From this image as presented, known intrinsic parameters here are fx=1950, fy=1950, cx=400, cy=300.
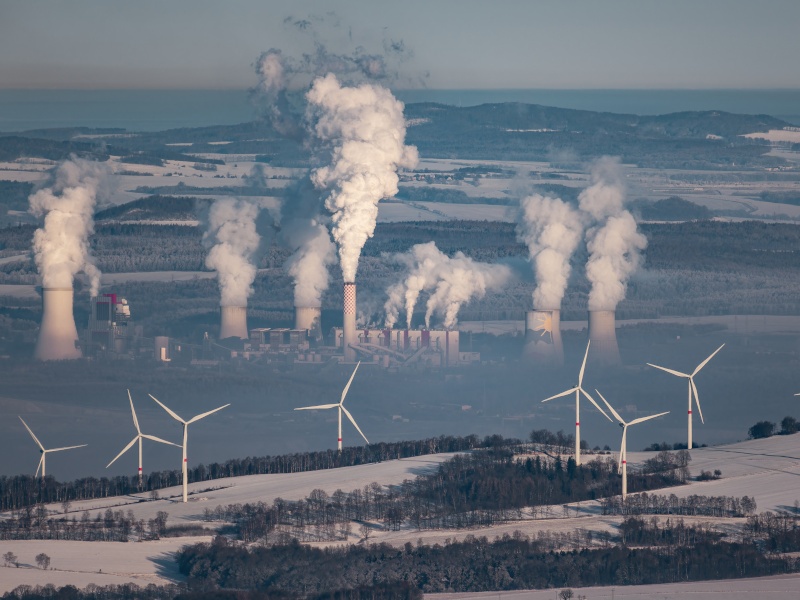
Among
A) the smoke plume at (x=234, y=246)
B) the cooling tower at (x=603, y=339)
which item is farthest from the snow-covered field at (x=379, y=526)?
the smoke plume at (x=234, y=246)

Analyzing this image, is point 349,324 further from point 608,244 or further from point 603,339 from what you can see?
point 608,244

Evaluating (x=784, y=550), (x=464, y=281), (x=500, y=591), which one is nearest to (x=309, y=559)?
(x=500, y=591)

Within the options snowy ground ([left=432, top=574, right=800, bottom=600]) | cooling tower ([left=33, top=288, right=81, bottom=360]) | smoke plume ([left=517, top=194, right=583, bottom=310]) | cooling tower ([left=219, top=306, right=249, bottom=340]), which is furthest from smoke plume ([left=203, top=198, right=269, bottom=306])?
snowy ground ([left=432, top=574, right=800, bottom=600])

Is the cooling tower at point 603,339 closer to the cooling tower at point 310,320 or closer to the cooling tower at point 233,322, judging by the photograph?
the cooling tower at point 310,320

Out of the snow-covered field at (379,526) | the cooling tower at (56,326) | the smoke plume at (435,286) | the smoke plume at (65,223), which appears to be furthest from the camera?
the smoke plume at (435,286)

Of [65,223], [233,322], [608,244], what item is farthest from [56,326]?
[608,244]

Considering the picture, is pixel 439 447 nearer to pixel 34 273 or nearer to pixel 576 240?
pixel 576 240

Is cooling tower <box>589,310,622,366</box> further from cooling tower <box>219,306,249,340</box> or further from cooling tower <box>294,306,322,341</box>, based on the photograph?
cooling tower <box>219,306,249,340</box>
